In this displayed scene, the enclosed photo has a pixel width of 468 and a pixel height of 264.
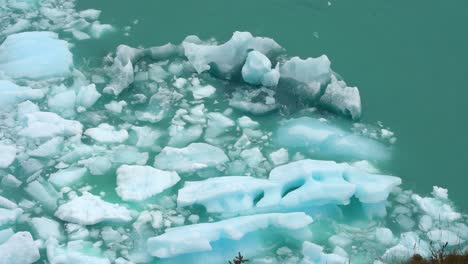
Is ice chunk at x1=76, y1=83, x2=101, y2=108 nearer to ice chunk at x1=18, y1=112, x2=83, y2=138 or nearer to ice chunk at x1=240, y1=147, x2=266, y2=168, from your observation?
ice chunk at x1=18, y1=112, x2=83, y2=138

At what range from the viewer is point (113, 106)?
4203 millimetres

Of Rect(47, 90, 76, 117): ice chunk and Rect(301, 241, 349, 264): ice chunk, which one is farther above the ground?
Rect(301, 241, 349, 264): ice chunk

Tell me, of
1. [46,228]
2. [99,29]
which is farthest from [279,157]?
[99,29]

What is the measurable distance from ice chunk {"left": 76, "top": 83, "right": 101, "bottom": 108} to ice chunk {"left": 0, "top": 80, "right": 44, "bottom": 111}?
0.78ft

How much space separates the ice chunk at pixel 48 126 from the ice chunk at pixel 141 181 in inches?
17.5

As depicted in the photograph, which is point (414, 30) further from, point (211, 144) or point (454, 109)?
point (211, 144)

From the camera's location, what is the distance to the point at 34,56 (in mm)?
4559

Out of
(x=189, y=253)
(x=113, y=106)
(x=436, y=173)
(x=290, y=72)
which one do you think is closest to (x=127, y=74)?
(x=113, y=106)

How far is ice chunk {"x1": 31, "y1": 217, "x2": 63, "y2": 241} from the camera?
3373 mm

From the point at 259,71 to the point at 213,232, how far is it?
136 centimetres

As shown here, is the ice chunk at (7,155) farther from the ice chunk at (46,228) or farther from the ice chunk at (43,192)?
the ice chunk at (46,228)

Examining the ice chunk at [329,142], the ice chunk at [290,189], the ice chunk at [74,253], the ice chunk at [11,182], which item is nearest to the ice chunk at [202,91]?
the ice chunk at [329,142]

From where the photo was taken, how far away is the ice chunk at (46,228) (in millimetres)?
3373

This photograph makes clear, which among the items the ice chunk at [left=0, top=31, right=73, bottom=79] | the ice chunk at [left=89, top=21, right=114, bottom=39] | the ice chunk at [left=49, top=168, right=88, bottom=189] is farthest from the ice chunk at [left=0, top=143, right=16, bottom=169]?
the ice chunk at [left=89, top=21, right=114, bottom=39]
